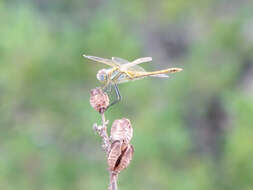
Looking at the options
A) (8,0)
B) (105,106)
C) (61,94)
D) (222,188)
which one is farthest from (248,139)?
(8,0)

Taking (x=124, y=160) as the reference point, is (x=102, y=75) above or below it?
above

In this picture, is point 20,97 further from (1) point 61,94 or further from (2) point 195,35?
(2) point 195,35

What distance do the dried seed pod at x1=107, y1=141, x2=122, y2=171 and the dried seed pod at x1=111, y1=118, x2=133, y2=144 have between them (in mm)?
20

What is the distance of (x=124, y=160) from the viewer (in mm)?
1447

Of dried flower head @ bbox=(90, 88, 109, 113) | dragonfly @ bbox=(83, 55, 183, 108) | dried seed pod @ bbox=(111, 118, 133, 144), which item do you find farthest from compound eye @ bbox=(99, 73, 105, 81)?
dried seed pod @ bbox=(111, 118, 133, 144)

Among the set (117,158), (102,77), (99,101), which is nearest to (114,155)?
(117,158)

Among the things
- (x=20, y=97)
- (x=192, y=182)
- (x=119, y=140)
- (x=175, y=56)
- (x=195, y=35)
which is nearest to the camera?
(x=119, y=140)

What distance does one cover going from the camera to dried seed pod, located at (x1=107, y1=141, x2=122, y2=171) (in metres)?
1.42

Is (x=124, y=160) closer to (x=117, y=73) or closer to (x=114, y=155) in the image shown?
(x=114, y=155)

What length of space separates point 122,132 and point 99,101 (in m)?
0.17

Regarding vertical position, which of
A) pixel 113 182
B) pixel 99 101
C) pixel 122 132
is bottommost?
pixel 113 182

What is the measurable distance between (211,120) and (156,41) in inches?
92.5

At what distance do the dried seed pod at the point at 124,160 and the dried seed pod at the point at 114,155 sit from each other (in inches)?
0.5

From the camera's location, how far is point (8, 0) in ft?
33.0
